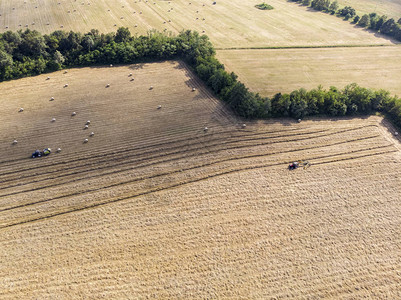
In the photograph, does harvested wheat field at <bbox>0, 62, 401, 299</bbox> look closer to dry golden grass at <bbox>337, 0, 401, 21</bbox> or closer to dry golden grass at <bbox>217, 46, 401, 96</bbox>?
dry golden grass at <bbox>217, 46, 401, 96</bbox>

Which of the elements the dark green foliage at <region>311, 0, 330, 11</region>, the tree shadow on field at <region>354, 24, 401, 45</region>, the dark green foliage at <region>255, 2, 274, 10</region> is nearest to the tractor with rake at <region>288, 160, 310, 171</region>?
the tree shadow on field at <region>354, 24, 401, 45</region>

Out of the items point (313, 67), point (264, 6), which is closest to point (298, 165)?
point (313, 67)

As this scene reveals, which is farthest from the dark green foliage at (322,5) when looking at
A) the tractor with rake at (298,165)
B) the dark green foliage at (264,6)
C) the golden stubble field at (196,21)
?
the tractor with rake at (298,165)

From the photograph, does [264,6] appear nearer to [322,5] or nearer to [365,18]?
[322,5]

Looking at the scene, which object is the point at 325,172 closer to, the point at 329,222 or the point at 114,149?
the point at 329,222

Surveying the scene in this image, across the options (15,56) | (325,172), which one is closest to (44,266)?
(325,172)

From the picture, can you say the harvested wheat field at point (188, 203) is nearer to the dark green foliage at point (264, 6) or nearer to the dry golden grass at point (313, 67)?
the dry golden grass at point (313, 67)
